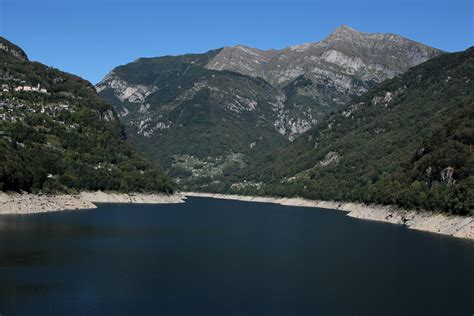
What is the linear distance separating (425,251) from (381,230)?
35306mm

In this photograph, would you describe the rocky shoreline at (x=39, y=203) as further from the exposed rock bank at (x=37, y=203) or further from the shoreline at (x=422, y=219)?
the shoreline at (x=422, y=219)

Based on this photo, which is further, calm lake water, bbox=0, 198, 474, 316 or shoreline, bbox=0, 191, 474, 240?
shoreline, bbox=0, 191, 474, 240

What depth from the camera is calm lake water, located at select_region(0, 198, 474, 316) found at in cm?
5481

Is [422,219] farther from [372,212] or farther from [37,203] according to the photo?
[37,203]

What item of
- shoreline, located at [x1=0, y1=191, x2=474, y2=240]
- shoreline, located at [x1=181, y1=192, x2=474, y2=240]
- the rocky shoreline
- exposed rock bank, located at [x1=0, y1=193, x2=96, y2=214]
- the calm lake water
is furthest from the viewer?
the rocky shoreline

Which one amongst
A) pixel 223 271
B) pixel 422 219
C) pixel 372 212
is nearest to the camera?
pixel 223 271

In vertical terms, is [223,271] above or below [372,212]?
below

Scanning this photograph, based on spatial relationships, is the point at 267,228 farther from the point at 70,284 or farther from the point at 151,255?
the point at 70,284

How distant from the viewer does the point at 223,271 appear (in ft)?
237

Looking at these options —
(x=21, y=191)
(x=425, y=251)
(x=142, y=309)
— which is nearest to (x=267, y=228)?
(x=425, y=251)

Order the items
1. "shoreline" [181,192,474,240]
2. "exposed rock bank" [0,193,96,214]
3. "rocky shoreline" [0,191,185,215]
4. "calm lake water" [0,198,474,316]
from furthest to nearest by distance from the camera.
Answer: "rocky shoreline" [0,191,185,215], "exposed rock bank" [0,193,96,214], "shoreline" [181,192,474,240], "calm lake water" [0,198,474,316]

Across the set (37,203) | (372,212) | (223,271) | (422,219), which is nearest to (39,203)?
(37,203)

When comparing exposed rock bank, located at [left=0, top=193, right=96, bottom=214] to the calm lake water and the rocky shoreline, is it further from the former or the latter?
the calm lake water

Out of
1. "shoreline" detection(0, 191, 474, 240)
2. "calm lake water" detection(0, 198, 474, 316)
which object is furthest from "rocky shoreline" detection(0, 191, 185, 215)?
"calm lake water" detection(0, 198, 474, 316)
